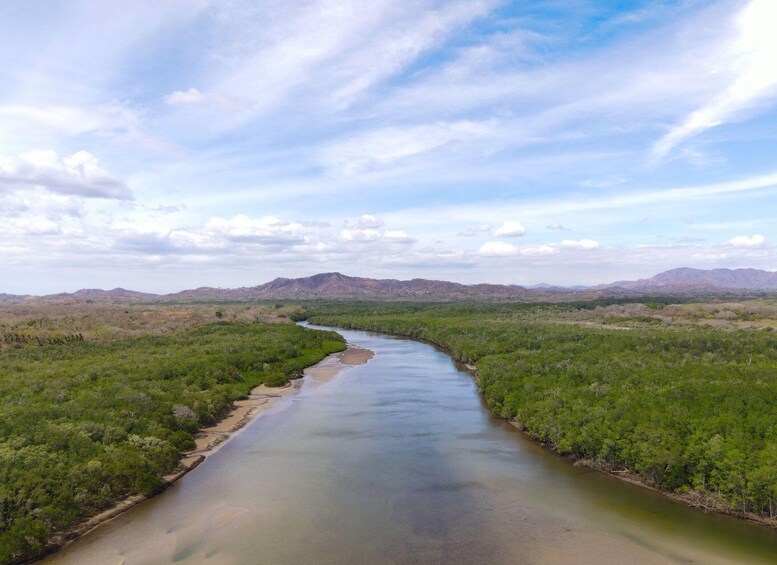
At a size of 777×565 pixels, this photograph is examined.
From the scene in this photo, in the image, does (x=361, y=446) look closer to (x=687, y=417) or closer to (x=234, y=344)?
(x=687, y=417)

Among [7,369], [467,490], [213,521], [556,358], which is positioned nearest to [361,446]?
[467,490]

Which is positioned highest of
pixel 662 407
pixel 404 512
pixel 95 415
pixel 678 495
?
pixel 662 407

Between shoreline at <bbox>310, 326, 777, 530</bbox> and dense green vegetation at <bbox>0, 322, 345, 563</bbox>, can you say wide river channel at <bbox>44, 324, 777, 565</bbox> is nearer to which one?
shoreline at <bbox>310, 326, 777, 530</bbox>

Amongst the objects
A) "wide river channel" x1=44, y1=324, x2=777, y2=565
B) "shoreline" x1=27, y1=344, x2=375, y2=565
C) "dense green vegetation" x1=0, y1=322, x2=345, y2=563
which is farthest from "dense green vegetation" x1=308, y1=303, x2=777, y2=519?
"dense green vegetation" x1=0, y1=322, x2=345, y2=563

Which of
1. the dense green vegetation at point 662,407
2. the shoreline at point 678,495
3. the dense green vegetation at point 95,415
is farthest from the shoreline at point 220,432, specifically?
the shoreline at point 678,495

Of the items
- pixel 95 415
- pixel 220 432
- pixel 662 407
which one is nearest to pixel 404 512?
pixel 662 407

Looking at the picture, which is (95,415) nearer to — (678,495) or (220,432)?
(220,432)
